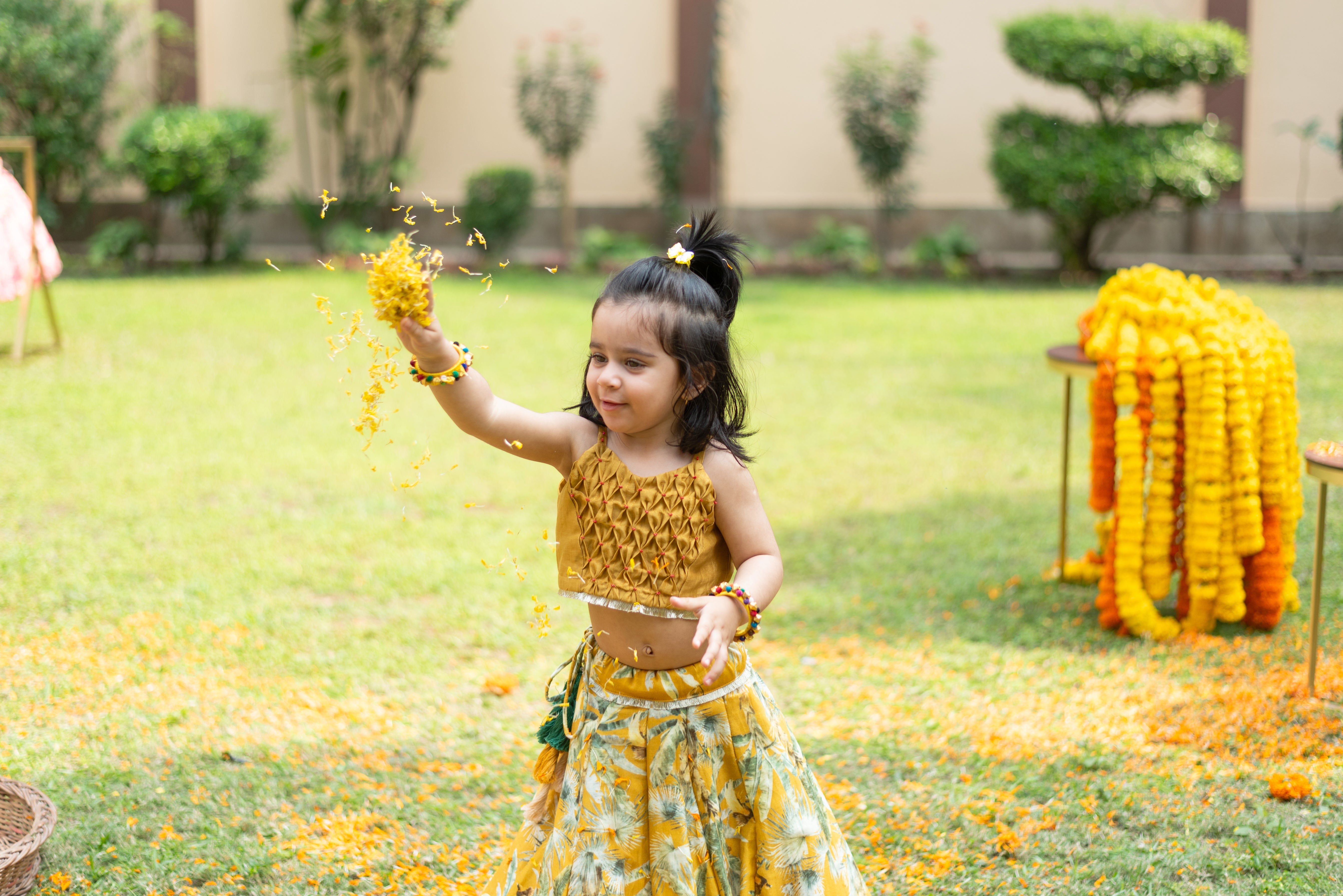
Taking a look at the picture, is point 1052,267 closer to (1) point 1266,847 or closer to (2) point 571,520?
(1) point 1266,847

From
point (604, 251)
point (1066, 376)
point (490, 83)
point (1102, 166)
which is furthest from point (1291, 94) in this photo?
point (1066, 376)

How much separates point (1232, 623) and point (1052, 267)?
994cm

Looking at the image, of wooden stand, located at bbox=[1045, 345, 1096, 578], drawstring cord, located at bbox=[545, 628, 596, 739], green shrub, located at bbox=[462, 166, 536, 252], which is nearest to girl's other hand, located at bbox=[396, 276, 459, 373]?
drawstring cord, located at bbox=[545, 628, 596, 739]

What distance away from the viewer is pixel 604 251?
13.5 metres

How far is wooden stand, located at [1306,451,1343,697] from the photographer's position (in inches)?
129

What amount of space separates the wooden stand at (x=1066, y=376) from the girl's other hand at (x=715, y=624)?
8.63ft

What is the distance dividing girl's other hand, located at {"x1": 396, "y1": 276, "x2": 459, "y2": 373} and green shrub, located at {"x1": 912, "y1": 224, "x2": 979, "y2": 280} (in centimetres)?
1166

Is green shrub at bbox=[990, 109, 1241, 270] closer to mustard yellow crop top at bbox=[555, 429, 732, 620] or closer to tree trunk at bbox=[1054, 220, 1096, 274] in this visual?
tree trunk at bbox=[1054, 220, 1096, 274]

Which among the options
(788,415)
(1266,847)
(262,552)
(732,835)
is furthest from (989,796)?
(788,415)

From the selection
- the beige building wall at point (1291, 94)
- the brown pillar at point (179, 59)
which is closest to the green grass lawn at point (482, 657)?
the beige building wall at point (1291, 94)

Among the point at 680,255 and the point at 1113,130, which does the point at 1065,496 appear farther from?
the point at 1113,130

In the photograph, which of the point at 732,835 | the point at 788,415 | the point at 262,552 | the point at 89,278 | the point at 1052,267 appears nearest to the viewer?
the point at 732,835

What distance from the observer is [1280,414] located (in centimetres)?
398

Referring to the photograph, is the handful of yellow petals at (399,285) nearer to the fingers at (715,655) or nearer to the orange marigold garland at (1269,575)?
the fingers at (715,655)
